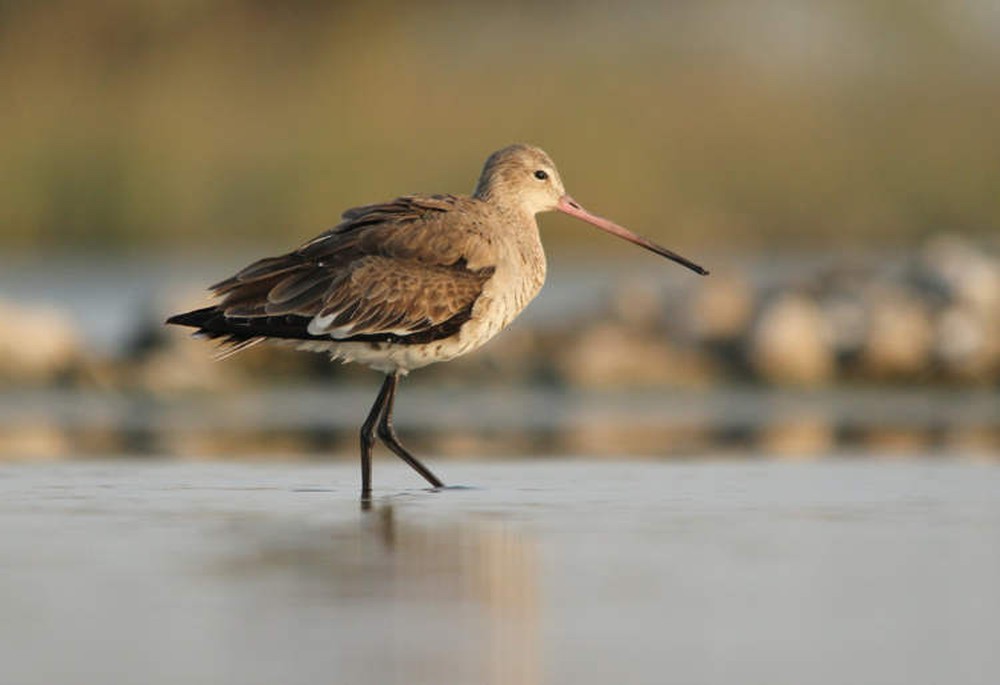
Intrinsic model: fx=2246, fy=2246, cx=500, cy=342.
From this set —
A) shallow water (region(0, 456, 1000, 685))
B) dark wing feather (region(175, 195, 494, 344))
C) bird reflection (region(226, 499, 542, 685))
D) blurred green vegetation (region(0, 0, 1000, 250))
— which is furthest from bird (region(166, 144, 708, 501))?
blurred green vegetation (region(0, 0, 1000, 250))

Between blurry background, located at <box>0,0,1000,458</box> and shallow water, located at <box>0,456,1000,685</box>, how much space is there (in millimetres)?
2080

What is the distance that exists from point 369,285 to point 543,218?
2271 cm

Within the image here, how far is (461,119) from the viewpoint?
3384 cm

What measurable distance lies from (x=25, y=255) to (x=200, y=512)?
22948 mm

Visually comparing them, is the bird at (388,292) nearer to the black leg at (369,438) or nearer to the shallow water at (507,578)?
the black leg at (369,438)

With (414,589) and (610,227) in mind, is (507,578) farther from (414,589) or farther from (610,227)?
(610,227)

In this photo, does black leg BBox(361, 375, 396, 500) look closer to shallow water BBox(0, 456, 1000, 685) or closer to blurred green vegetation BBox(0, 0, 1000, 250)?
shallow water BBox(0, 456, 1000, 685)

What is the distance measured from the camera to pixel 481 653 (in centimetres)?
584

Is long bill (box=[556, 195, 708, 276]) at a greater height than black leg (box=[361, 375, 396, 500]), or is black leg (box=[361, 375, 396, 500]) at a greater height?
long bill (box=[556, 195, 708, 276])

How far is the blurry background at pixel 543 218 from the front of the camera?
14.2 meters

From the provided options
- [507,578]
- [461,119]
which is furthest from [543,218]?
[507,578]

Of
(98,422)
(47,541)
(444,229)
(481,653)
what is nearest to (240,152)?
(98,422)

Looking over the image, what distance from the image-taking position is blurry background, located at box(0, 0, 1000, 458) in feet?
46.5

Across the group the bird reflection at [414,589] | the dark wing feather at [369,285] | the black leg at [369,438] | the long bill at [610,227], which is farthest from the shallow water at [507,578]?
the long bill at [610,227]
